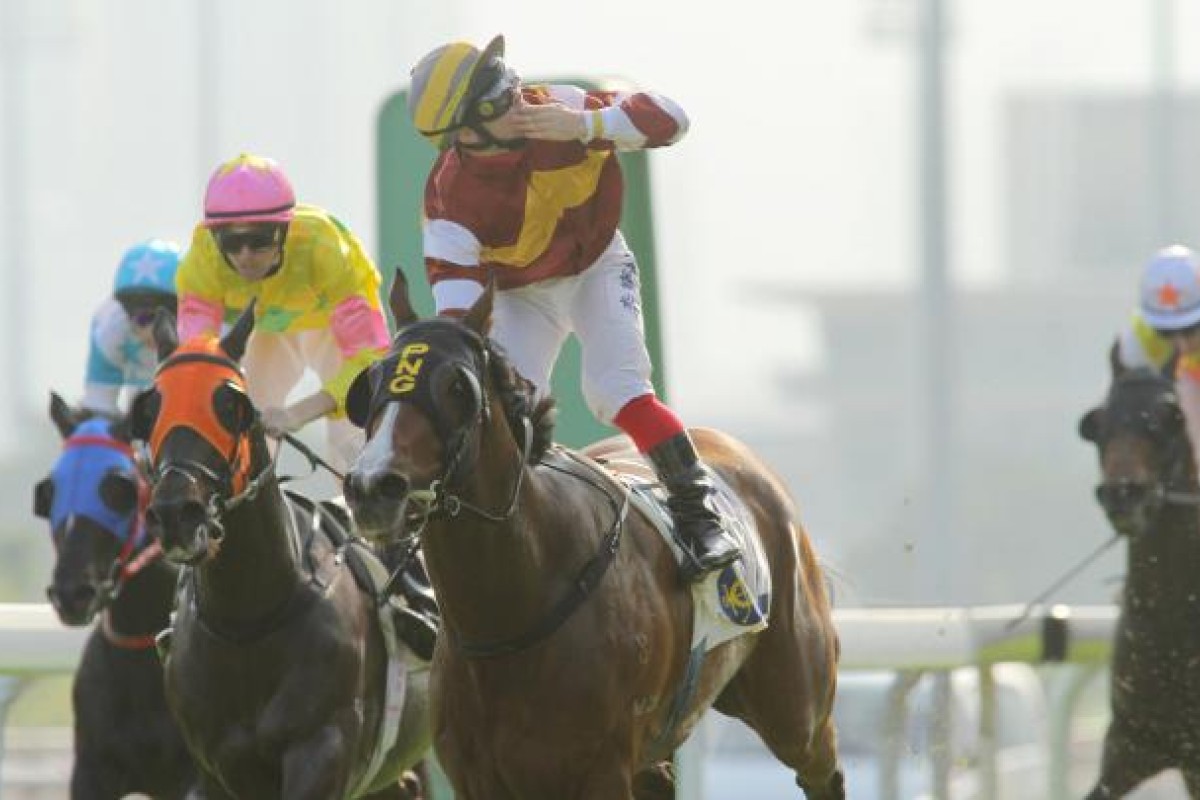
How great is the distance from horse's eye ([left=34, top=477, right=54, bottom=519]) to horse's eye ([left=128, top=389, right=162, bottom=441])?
130 cm

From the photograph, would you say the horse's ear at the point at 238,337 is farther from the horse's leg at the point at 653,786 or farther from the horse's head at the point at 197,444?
the horse's leg at the point at 653,786

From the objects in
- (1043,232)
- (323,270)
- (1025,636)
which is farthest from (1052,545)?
(323,270)

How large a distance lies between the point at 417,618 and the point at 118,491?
957 millimetres

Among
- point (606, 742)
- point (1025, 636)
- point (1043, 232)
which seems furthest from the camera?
point (1043, 232)

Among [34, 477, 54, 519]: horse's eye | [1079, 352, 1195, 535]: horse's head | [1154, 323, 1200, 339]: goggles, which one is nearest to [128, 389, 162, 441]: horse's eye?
[34, 477, 54, 519]: horse's eye

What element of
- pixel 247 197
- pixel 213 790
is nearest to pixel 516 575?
pixel 213 790

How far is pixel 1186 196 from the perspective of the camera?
18.9 m

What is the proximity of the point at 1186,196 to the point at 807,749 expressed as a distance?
12.6 m

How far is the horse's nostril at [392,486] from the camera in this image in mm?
5023

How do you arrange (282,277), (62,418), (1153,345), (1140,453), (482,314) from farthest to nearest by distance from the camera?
(1153,345) < (1140,453) < (62,418) < (282,277) < (482,314)

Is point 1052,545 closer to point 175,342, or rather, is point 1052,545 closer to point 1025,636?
point 1025,636

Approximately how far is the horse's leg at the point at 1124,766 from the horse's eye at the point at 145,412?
3.40m

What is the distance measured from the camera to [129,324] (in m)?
7.99

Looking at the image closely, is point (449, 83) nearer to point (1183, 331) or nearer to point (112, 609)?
point (112, 609)
